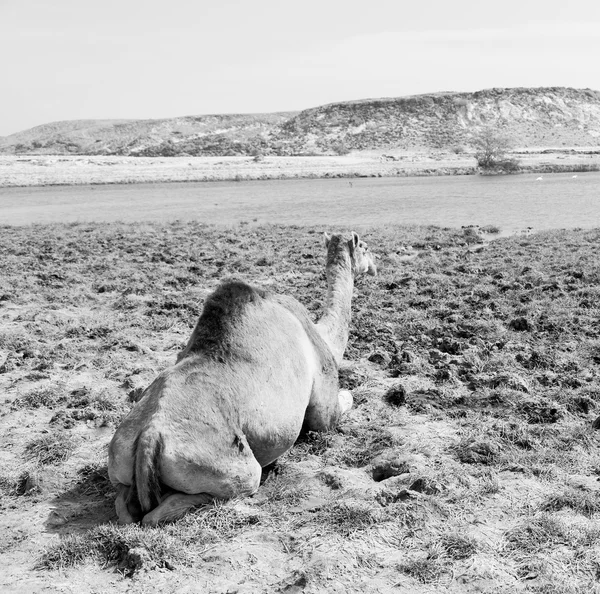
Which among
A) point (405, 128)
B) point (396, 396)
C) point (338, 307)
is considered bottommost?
point (396, 396)

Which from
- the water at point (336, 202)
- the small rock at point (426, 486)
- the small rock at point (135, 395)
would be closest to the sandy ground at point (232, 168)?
the water at point (336, 202)

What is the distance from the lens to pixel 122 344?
9.66 metres

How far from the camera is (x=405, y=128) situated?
111 metres

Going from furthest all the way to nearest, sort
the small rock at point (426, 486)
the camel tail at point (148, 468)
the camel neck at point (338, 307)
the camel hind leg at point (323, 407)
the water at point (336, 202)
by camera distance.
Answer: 1. the water at point (336, 202)
2. the camel neck at point (338, 307)
3. the camel hind leg at point (323, 407)
4. the small rock at point (426, 486)
5. the camel tail at point (148, 468)

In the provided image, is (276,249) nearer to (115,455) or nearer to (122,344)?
(122,344)

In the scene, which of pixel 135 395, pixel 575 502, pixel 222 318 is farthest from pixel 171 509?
pixel 575 502

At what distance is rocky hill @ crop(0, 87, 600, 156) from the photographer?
105875mm

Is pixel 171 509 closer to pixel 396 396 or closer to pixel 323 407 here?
pixel 323 407

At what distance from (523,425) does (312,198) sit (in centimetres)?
3696

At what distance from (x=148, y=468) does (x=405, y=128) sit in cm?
11188

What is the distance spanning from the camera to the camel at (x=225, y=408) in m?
4.77

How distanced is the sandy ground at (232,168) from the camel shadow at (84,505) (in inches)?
2227

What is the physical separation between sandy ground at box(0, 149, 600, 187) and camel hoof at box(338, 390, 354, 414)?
56.2m

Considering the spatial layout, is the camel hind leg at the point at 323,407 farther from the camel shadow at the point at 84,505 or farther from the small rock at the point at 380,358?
the small rock at the point at 380,358
